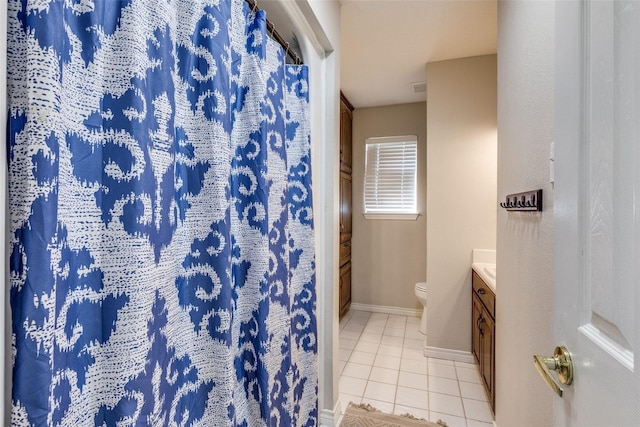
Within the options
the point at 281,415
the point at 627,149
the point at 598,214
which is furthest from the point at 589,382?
the point at 281,415

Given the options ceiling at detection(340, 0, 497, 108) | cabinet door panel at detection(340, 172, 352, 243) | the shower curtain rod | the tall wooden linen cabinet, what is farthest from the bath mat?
ceiling at detection(340, 0, 497, 108)

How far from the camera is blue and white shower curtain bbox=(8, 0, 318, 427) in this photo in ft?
1.38

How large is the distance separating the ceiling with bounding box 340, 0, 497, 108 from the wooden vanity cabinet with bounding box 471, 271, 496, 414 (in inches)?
74.2

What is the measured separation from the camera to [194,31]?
76 centimetres

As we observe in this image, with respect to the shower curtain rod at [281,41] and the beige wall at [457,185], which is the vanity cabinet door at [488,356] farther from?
the shower curtain rod at [281,41]

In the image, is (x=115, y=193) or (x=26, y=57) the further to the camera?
(x=115, y=193)

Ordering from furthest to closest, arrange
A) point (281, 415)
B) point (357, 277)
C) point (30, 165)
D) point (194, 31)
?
point (357, 277) < point (281, 415) < point (194, 31) < point (30, 165)

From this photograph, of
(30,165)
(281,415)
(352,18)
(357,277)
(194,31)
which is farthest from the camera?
(357,277)

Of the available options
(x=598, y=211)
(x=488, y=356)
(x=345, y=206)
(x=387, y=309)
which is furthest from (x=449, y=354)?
(x=598, y=211)

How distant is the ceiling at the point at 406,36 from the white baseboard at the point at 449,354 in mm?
2621

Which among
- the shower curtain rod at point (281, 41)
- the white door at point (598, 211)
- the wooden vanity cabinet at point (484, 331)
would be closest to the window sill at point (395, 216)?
the wooden vanity cabinet at point (484, 331)

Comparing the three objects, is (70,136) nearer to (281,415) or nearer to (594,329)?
(594,329)

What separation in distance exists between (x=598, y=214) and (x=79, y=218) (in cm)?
92

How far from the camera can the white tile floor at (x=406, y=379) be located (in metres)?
1.97
